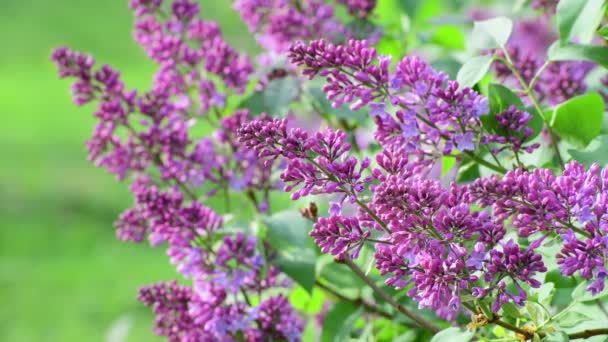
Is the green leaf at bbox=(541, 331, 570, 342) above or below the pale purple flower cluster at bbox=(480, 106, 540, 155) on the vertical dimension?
below

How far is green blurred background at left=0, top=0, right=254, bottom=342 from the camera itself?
11.5 feet

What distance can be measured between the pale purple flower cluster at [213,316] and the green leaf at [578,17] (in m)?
0.56

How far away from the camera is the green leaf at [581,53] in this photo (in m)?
1.01

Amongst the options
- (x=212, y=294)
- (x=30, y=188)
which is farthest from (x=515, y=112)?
(x=30, y=188)

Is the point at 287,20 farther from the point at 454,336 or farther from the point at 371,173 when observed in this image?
the point at 454,336

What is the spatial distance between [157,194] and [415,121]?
442 mm

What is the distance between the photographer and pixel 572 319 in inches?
35.8

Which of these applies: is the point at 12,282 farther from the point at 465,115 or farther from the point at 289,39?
the point at 465,115

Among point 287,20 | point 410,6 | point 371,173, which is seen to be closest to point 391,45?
point 410,6

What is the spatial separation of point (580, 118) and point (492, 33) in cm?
17

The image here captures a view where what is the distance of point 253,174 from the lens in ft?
4.81

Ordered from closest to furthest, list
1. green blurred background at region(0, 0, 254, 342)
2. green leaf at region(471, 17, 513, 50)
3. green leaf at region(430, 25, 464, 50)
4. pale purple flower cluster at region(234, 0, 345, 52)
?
1. green leaf at region(471, 17, 513, 50)
2. pale purple flower cluster at region(234, 0, 345, 52)
3. green leaf at region(430, 25, 464, 50)
4. green blurred background at region(0, 0, 254, 342)

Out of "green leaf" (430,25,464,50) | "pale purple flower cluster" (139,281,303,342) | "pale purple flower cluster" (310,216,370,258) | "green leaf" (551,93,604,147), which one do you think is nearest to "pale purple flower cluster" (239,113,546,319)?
"pale purple flower cluster" (310,216,370,258)

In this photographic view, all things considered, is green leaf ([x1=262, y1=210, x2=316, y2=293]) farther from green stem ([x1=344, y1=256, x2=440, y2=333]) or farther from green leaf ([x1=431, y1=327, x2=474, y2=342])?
green leaf ([x1=431, y1=327, x2=474, y2=342])
